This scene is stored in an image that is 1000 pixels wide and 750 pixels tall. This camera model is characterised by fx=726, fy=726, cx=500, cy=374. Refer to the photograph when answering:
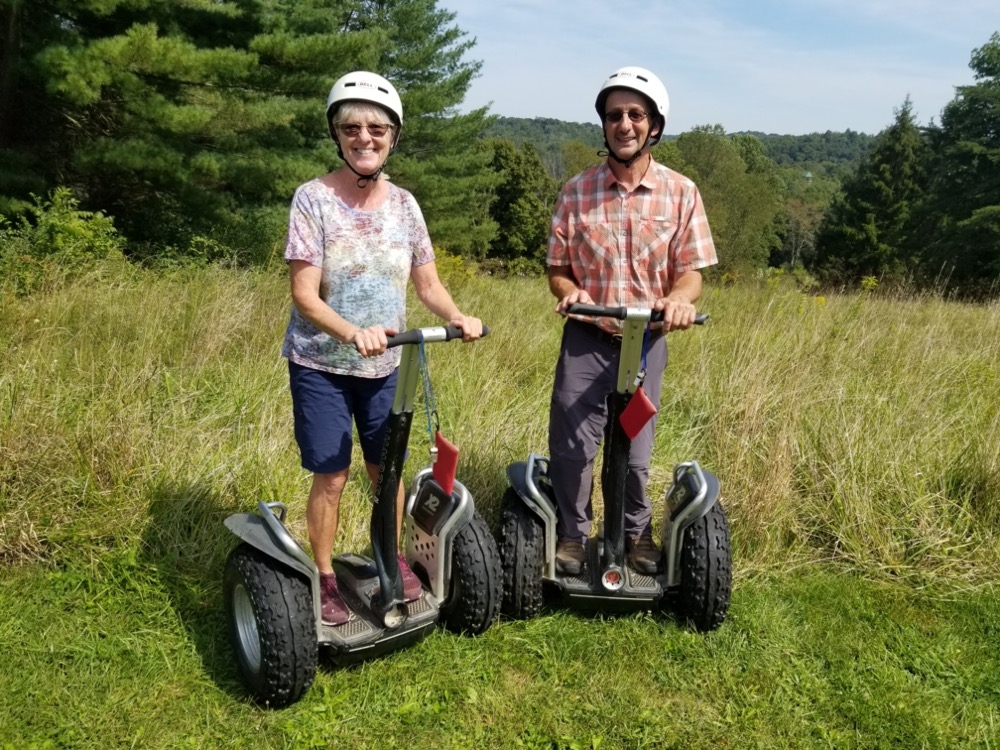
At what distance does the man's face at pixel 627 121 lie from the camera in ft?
8.66

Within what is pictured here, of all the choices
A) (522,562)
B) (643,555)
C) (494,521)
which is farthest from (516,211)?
(522,562)

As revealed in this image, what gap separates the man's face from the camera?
2.64m

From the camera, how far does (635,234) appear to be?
9.11ft

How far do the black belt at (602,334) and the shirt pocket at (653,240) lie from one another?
268 mm

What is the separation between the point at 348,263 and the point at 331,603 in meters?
1.22

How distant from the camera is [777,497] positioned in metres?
3.60

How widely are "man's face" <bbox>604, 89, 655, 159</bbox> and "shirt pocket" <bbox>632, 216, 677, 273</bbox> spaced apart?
267mm

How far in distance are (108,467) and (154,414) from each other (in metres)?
0.52

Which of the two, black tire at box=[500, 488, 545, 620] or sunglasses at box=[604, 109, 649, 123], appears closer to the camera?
sunglasses at box=[604, 109, 649, 123]

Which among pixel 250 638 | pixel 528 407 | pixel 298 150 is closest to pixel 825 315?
pixel 528 407

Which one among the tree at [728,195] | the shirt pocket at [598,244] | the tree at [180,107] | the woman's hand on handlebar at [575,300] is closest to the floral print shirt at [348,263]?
the woman's hand on handlebar at [575,300]

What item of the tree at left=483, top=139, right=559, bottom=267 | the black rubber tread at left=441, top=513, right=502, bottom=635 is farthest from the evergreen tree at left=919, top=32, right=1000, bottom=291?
the black rubber tread at left=441, top=513, right=502, bottom=635

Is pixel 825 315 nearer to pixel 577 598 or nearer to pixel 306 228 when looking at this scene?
pixel 577 598

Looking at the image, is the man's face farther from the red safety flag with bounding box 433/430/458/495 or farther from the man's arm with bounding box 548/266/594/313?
the red safety flag with bounding box 433/430/458/495
